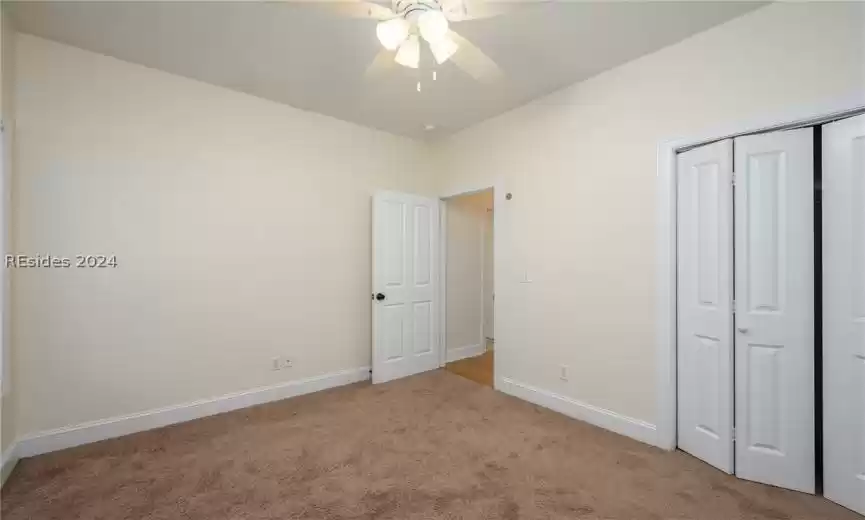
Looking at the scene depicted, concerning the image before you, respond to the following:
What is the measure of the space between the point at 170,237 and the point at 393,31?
7.48 feet

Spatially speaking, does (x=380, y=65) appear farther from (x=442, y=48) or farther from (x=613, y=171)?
(x=613, y=171)

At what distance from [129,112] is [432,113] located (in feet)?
7.93

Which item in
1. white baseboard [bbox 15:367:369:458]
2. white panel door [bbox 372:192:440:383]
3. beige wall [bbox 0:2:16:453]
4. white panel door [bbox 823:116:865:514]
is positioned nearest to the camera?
white panel door [bbox 823:116:865:514]

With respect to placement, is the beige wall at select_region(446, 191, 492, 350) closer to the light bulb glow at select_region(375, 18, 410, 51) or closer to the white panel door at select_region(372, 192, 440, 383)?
the white panel door at select_region(372, 192, 440, 383)

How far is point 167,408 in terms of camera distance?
283cm

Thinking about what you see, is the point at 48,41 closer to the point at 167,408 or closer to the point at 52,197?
the point at 52,197

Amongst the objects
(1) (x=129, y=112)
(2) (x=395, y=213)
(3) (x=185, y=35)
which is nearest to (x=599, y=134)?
(2) (x=395, y=213)

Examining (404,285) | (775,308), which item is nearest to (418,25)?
(775,308)

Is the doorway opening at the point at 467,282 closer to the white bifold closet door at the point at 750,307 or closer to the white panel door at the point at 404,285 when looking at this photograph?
the white panel door at the point at 404,285

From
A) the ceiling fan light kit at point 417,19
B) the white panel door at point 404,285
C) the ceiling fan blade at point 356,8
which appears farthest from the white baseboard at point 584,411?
the ceiling fan blade at point 356,8

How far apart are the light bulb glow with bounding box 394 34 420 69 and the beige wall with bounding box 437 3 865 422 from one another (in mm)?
1484

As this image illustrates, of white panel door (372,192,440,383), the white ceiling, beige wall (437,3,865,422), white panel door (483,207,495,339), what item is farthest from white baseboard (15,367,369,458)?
the white ceiling

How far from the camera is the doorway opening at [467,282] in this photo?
4.55m

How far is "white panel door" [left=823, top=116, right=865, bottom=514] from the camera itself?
71.5 inches
